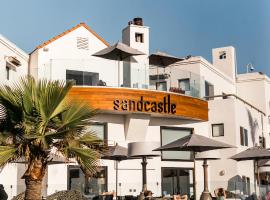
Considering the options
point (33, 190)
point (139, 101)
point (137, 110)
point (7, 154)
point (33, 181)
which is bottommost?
point (33, 190)

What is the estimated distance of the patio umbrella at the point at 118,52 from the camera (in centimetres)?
2945

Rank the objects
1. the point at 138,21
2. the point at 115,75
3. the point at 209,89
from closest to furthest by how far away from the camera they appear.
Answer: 1. the point at 115,75
2. the point at 138,21
3. the point at 209,89

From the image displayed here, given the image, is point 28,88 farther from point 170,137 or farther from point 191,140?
point 170,137

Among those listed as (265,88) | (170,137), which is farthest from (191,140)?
(265,88)

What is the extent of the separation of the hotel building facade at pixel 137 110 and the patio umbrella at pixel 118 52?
457 mm

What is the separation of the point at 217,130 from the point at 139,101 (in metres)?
7.13

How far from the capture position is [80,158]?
1462 cm

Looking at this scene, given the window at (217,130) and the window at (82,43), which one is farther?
the window at (217,130)

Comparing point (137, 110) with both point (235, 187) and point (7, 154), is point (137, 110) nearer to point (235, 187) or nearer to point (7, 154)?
point (235, 187)

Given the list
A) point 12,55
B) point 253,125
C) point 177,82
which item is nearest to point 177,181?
point 177,82

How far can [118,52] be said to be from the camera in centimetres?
2997

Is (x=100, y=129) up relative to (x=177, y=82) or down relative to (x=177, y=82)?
down

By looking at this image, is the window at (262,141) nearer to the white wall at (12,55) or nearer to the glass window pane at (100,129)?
the glass window pane at (100,129)

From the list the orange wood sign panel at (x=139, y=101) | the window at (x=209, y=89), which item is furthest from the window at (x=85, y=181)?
the window at (x=209, y=89)
